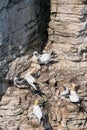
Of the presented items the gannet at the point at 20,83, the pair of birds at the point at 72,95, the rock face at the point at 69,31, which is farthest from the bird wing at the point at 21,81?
the rock face at the point at 69,31

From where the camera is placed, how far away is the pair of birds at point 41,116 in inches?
501

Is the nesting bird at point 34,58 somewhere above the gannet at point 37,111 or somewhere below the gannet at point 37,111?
above

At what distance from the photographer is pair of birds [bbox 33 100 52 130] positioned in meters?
12.7

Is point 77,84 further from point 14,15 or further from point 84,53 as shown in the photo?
point 14,15

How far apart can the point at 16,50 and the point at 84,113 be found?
2.28 metres

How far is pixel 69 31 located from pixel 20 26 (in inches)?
48.9

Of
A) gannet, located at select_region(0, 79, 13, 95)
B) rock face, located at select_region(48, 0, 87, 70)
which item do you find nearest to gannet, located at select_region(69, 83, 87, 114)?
rock face, located at select_region(48, 0, 87, 70)

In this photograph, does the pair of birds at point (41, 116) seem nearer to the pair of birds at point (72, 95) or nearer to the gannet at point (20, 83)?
the gannet at point (20, 83)

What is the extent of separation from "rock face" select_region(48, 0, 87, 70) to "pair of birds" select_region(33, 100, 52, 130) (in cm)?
137

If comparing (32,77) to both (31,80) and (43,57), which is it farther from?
(43,57)

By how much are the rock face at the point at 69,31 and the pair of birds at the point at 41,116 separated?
4.51 ft

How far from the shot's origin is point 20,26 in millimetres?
13109

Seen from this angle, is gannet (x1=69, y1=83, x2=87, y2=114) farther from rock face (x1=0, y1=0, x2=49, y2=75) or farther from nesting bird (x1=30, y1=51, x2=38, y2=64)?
rock face (x1=0, y1=0, x2=49, y2=75)

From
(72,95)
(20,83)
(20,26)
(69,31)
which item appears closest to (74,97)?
(72,95)
